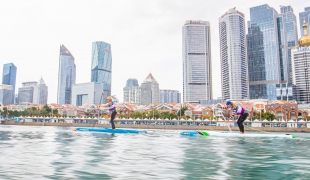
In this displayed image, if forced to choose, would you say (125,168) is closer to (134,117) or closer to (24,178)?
(24,178)

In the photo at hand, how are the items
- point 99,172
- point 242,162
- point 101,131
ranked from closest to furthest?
1. point 99,172
2. point 242,162
3. point 101,131

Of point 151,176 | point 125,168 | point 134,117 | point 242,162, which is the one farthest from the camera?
point 134,117

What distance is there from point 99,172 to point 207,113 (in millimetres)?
123727

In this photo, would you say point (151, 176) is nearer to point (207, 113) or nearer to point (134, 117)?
point (134, 117)

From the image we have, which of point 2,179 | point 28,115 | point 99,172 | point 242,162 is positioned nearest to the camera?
point 2,179

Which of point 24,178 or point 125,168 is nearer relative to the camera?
point 24,178

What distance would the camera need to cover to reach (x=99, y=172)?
723 centimetres

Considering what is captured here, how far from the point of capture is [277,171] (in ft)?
25.0

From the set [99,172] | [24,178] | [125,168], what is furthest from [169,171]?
[24,178]

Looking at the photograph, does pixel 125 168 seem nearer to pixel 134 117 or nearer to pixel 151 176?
pixel 151 176

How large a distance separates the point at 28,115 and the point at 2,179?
479 feet

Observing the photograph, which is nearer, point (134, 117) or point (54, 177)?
point (54, 177)

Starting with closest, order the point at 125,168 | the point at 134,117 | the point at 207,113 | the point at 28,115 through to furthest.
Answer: the point at 125,168
the point at 134,117
the point at 207,113
the point at 28,115

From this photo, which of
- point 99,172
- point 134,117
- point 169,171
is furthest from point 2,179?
point 134,117
